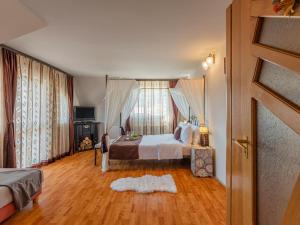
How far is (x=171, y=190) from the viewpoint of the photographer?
3242mm

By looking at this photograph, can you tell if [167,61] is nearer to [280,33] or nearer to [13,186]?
[13,186]

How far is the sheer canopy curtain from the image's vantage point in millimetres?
7031

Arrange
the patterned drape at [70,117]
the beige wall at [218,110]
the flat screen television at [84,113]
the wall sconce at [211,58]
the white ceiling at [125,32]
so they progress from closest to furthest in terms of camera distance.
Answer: the white ceiling at [125,32] < the beige wall at [218,110] < the wall sconce at [211,58] < the patterned drape at [70,117] < the flat screen television at [84,113]

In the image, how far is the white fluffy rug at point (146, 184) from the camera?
328 centimetres

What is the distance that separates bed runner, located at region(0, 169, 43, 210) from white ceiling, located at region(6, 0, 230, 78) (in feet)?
6.55

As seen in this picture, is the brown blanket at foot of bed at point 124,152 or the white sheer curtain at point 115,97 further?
the white sheer curtain at point 115,97

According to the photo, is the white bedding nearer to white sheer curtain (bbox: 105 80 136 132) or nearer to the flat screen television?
white sheer curtain (bbox: 105 80 136 132)

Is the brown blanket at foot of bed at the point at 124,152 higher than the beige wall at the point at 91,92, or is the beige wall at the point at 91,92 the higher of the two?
the beige wall at the point at 91,92

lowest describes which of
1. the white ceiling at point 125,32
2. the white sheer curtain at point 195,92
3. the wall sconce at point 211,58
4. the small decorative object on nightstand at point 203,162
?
the small decorative object on nightstand at point 203,162

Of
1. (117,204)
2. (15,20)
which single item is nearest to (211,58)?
(117,204)

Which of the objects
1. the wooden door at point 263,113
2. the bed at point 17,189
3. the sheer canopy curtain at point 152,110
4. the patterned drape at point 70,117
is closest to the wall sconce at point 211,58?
the wooden door at point 263,113

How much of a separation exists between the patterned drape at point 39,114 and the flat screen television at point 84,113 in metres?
0.48

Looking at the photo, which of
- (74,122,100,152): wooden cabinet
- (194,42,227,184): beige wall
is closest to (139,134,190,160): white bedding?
(194,42,227,184): beige wall

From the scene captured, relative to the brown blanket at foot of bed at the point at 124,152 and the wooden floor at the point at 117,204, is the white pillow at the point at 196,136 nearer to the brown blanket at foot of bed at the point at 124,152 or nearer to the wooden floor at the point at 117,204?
the wooden floor at the point at 117,204
